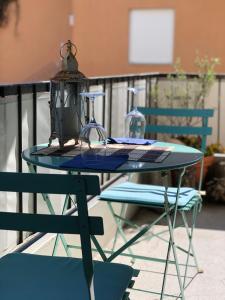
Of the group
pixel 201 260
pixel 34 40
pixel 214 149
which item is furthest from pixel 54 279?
pixel 34 40

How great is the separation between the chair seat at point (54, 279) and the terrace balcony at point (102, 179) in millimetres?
763

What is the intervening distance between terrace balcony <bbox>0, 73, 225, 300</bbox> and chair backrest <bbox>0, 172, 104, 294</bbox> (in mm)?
1040

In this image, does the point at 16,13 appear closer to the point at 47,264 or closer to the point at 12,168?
the point at 12,168

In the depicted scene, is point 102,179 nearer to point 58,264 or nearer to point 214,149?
point 214,149

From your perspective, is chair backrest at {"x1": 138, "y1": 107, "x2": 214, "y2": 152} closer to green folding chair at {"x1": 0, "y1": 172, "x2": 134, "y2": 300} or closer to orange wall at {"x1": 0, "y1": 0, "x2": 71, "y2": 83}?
green folding chair at {"x1": 0, "y1": 172, "x2": 134, "y2": 300}

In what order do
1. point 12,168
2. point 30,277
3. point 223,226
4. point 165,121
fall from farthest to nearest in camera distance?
1. point 165,121
2. point 223,226
3. point 12,168
4. point 30,277

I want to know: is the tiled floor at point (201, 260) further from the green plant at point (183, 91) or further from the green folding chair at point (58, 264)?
the green plant at point (183, 91)

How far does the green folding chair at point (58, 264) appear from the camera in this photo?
1735mm

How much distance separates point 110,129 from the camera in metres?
4.79

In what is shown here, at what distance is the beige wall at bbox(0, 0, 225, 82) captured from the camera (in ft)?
31.1

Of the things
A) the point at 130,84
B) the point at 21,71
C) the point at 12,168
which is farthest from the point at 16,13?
the point at 12,168

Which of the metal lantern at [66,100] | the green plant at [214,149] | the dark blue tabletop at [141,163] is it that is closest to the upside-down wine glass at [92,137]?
the metal lantern at [66,100]

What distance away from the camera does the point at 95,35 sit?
10648 millimetres

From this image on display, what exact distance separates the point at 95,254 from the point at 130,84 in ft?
6.63
